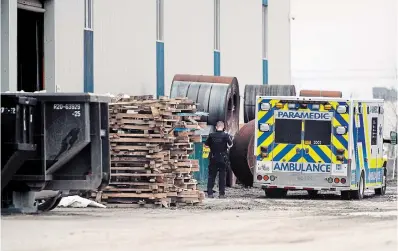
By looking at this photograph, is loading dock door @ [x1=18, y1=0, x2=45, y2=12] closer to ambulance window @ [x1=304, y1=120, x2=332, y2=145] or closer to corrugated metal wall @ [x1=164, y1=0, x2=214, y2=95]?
ambulance window @ [x1=304, y1=120, x2=332, y2=145]

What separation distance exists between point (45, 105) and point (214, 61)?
2338 cm

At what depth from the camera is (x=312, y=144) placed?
2862 cm

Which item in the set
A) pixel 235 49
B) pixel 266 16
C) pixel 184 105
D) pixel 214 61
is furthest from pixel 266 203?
A: pixel 266 16

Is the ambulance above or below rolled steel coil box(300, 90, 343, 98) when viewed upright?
below

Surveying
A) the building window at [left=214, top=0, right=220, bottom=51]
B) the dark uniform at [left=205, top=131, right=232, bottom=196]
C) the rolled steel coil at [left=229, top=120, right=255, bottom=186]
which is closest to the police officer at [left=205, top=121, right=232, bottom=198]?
the dark uniform at [left=205, top=131, right=232, bottom=196]

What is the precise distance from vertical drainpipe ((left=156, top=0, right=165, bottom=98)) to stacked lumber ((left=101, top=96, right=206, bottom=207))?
1227cm

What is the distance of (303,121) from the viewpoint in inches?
1131

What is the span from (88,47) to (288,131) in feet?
20.2

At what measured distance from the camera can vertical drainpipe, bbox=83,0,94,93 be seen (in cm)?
3155

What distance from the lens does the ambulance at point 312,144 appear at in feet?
92.9

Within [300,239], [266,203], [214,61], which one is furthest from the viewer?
[214,61]

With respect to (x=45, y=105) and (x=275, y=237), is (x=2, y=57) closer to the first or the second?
(x=45, y=105)

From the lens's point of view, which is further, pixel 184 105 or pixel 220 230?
pixel 184 105

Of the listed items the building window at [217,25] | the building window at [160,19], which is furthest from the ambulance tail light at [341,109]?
the building window at [217,25]
